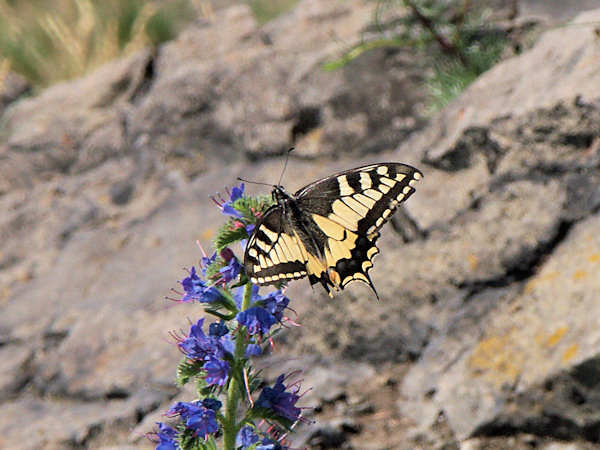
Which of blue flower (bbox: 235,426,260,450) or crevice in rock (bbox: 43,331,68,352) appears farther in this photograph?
crevice in rock (bbox: 43,331,68,352)

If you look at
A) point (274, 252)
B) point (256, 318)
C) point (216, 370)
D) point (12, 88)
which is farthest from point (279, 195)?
point (12, 88)

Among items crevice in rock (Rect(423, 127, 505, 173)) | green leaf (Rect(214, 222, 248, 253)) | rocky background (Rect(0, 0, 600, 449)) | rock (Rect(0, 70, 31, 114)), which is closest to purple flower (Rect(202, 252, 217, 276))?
green leaf (Rect(214, 222, 248, 253))

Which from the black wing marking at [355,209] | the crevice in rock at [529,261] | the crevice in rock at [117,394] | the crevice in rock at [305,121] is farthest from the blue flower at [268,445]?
the crevice in rock at [305,121]

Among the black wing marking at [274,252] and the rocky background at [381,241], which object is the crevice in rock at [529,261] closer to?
the rocky background at [381,241]

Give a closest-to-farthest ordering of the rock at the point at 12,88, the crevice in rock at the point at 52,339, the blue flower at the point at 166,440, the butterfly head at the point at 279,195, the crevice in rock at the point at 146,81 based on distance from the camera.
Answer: the blue flower at the point at 166,440, the butterfly head at the point at 279,195, the crevice in rock at the point at 52,339, the crevice in rock at the point at 146,81, the rock at the point at 12,88

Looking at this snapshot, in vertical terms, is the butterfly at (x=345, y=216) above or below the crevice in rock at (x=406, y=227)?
below

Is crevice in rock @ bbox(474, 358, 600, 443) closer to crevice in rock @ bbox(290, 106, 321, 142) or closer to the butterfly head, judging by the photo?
the butterfly head
